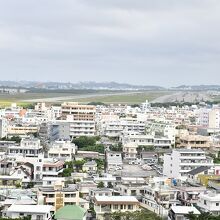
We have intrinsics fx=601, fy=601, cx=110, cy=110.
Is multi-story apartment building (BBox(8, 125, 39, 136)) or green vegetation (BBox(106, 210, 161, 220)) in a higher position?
multi-story apartment building (BBox(8, 125, 39, 136))

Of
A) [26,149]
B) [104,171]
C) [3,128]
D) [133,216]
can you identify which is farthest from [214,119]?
[133,216]

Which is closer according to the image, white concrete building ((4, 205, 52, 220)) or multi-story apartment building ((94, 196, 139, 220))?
white concrete building ((4, 205, 52, 220))

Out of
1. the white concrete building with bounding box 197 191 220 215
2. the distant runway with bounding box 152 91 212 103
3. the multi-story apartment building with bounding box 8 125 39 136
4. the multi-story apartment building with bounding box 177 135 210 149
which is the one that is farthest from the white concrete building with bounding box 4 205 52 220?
the distant runway with bounding box 152 91 212 103

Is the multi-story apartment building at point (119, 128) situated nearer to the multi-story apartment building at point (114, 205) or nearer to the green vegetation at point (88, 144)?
the green vegetation at point (88, 144)

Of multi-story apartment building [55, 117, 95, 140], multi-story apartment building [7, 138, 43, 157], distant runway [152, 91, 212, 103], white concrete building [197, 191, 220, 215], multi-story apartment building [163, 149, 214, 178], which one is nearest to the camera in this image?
white concrete building [197, 191, 220, 215]

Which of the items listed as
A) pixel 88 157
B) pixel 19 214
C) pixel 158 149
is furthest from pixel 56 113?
pixel 19 214

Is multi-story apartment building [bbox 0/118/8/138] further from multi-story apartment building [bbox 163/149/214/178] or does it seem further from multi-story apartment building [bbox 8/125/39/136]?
multi-story apartment building [bbox 163/149/214/178]
